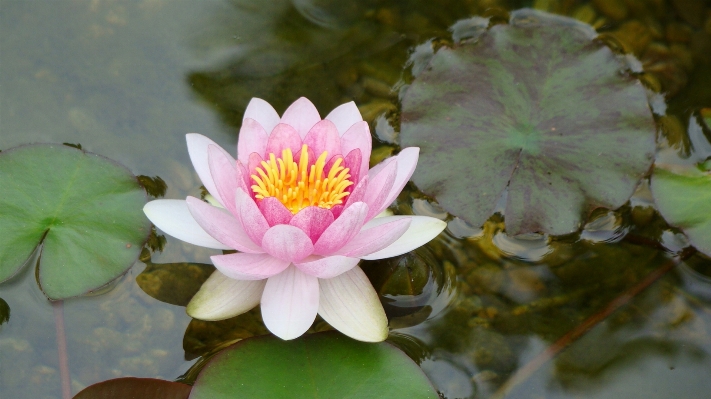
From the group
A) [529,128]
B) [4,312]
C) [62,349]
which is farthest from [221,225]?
[529,128]

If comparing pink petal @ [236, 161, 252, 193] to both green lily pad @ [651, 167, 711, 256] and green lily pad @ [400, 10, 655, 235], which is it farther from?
green lily pad @ [651, 167, 711, 256]

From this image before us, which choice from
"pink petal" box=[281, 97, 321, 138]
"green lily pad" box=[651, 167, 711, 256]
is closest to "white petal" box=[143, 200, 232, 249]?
"pink petal" box=[281, 97, 321, 138]

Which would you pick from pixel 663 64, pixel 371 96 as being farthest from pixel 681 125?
pixel 371 96

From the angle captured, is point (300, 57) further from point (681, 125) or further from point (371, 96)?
point (681, 125)

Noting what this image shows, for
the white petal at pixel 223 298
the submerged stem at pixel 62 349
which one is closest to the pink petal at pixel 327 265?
the white petal at pixel 223 298

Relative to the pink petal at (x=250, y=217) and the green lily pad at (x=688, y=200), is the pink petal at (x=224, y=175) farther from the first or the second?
the green lily pad at (x=688, y=200)

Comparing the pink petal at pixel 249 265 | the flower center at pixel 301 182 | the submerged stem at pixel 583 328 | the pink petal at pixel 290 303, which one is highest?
the flower center at pixel 301 182
